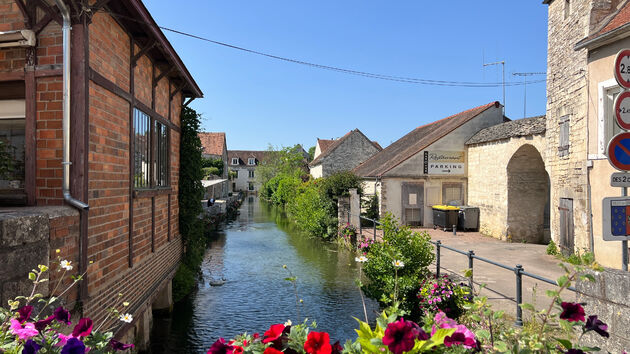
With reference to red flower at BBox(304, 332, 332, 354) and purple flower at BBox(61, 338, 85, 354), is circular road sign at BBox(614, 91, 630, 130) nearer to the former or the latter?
red flower at BBox(304, 332, 332, 354)

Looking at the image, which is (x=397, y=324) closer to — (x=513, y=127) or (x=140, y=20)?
(x=140, y=20)

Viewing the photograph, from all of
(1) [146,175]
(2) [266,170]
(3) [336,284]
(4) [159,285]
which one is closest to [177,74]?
(1) [146,175]

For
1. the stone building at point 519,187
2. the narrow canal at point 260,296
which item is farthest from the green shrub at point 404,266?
the stone building at point 519,187

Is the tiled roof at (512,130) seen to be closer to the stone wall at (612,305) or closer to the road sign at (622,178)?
the road sign at (622,178)

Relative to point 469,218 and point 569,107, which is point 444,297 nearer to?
point 569,107

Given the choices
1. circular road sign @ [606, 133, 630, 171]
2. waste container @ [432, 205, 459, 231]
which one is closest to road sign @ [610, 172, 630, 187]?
circular road sign @ [606, 133, 630, 171]

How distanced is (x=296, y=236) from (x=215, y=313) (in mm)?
12385

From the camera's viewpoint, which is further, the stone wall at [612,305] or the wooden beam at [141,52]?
the wooden beam at [141,52]

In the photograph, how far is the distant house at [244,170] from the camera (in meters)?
79.6

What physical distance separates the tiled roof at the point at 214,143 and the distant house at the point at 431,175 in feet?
117

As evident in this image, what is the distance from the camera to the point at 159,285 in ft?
25.0

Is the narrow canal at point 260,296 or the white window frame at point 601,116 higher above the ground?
the white window frame at point 601,116

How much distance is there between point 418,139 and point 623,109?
21.7 metres

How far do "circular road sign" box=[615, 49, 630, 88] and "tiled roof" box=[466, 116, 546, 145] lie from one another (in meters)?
10.6
